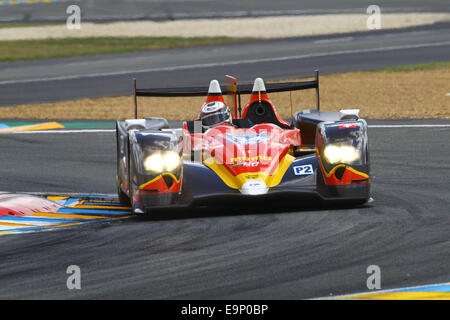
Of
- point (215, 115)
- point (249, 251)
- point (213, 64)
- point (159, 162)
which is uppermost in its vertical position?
point (213, 64)

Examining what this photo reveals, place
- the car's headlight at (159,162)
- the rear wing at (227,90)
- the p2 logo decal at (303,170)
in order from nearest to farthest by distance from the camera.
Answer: the car's headlight at (159,162) → the p2 logo decal at (303,170) → the rear wing at (227,90)

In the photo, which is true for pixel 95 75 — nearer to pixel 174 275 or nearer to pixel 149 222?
pixel 149 222

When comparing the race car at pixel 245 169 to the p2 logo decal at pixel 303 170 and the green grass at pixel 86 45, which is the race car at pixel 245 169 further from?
the green grass at pixel 86 45

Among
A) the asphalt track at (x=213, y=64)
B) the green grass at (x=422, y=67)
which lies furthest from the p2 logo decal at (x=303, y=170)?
the green grass at (x=422, y=67)

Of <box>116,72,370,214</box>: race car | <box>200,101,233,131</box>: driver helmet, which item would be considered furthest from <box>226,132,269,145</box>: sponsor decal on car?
<box>200,101,233,131</box>: driver helmet

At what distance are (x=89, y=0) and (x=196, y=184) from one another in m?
40.1

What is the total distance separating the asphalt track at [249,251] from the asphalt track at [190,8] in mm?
30508

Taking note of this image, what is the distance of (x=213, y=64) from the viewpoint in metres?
29.9

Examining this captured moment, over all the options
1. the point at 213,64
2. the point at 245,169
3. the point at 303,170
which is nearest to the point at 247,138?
the point at 245,169

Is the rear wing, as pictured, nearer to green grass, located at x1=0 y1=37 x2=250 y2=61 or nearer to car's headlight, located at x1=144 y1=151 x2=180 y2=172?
car's headlight, located at x1=144 y1=151 x2=180 y2=172

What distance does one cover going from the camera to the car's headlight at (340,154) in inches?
423

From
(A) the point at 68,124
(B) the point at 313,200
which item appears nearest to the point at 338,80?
(A) the point at 68,124

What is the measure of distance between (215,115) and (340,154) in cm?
202

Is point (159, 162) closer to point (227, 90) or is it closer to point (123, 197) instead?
point (123, 197)
